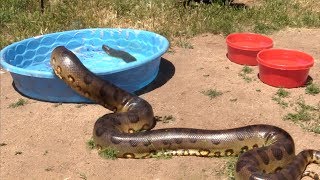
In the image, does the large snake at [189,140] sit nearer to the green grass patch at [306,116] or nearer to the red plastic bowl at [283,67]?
the green grass patch at [306,116]

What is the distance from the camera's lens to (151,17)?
401 inches

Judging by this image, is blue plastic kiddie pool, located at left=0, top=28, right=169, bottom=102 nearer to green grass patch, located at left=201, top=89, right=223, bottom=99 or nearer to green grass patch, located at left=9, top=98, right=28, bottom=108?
green grass patch, located at left=9, top=98, right=28, bottom=108

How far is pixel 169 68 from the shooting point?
8172mm

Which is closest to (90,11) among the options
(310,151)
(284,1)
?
(284,1)

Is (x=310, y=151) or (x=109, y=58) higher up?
(x=310, y=151)

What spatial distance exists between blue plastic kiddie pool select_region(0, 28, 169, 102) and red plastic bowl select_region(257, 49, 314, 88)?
162cm

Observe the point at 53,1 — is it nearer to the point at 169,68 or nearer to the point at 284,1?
the point at 169,68

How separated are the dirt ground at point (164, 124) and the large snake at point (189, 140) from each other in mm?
143

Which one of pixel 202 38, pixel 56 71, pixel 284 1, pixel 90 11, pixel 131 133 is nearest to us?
pixel 131 133

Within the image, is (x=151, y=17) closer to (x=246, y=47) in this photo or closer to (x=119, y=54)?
(x=119, y=54)

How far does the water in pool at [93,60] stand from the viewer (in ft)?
26.9

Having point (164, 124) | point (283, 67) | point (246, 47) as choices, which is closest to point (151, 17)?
point (246, 47)

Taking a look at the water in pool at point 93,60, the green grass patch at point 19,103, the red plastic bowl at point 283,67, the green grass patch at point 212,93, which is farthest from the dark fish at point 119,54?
the red plastic bowl at point 283,67

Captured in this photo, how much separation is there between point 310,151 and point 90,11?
6.58m
